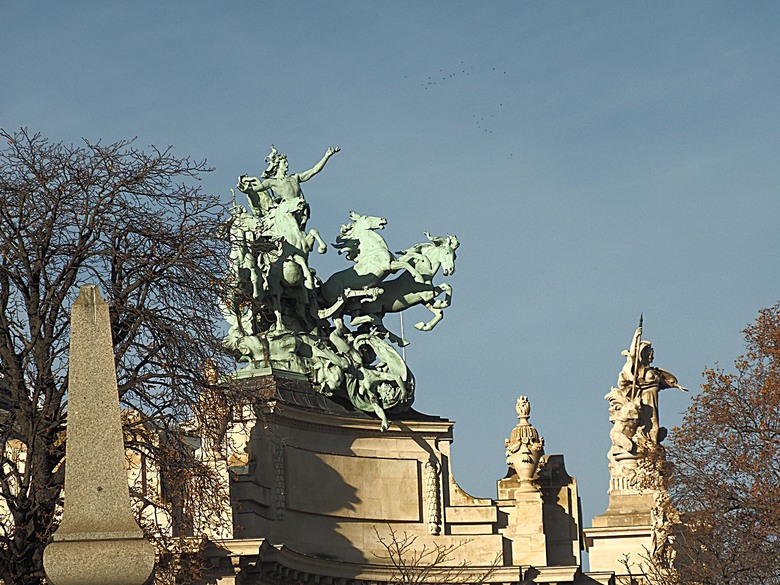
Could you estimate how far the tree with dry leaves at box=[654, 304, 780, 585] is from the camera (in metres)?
38.1

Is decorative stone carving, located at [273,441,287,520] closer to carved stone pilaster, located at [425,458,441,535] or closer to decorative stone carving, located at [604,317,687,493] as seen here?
carved stone pilaster, located at [425,458,441,535]

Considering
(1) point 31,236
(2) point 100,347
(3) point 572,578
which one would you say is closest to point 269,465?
(3) point 572,578

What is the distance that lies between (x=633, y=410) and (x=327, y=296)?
34.3 ft

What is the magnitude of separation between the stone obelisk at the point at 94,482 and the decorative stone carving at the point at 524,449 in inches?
1537

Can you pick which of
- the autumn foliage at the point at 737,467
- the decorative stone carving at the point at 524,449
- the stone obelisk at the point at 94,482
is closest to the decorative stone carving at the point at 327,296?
the decorative stone carving at the point at 524,449

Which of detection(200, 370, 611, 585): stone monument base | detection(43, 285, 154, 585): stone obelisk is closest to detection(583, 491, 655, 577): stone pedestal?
detection(200, 370, 611, 585): stone monument base

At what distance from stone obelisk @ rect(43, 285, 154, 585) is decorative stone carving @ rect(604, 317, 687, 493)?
4073 centimetres

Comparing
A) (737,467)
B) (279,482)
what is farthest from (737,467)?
(279,482)

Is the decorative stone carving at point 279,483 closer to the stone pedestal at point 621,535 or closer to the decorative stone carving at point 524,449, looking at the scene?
the decorative stone carving at point 524,449

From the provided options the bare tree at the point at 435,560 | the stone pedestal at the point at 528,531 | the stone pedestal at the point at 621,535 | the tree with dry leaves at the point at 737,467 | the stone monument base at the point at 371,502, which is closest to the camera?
the tree with dry leaves at the point at 737,467

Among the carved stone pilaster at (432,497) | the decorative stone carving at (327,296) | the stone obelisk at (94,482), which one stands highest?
the decorative stone carving at (327,296)

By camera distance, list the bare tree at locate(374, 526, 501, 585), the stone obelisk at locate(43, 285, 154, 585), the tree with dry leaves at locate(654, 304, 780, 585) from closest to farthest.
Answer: the stone obelisk at locate(43, 285, 154, 585) < the tree with dry leaves at locate(654, 304, 780, 585) < the bare tree at locate(374, 526, 501, 585)

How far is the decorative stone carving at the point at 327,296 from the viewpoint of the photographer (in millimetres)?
51938

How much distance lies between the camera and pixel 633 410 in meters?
59.1
